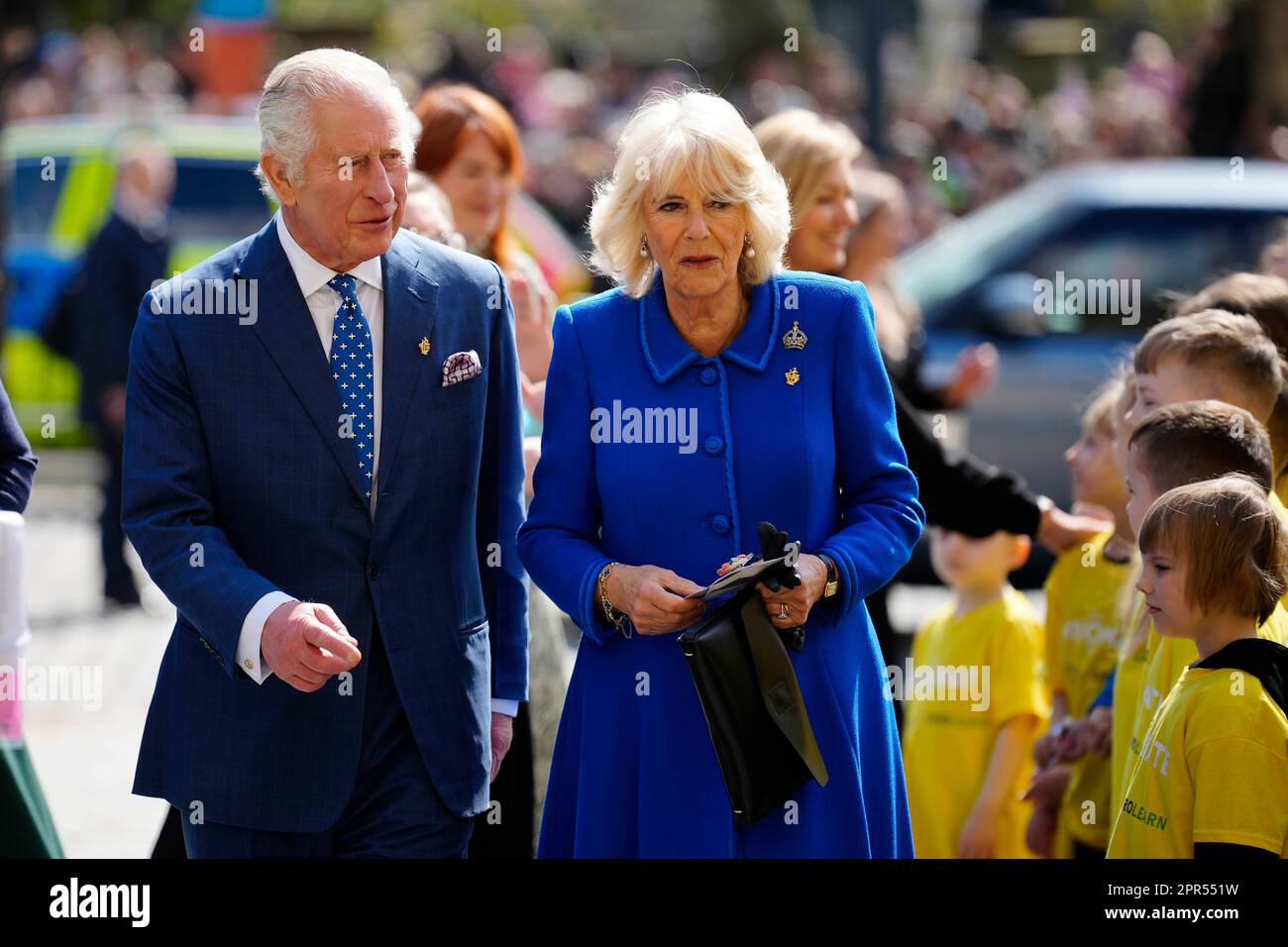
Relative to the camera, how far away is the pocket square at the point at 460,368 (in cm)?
354

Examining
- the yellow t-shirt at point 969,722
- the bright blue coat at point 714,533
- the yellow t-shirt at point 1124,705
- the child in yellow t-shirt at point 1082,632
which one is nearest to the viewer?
the bright blue coat at point 714,533

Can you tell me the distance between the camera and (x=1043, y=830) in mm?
4738

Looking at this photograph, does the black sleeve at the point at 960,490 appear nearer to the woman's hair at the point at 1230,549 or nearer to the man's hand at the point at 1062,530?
the man's hand at the point at 1062,530

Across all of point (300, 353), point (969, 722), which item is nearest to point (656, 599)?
point (300, 353)

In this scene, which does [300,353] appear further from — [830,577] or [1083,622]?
[1083,622]

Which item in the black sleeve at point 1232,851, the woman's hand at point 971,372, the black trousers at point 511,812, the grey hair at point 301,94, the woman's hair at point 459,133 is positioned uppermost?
the woman's hair at point 459,133

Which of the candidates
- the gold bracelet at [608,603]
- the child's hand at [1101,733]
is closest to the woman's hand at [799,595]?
the gold bracelet at [608,603]

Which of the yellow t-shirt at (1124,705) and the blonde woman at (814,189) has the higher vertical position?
the blonde woman at (814,189)

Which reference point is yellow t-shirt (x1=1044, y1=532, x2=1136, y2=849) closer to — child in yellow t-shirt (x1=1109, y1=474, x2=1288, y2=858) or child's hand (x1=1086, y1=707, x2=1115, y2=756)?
child's hand (x1=1086, y1=707, x2=1115, y2=756)

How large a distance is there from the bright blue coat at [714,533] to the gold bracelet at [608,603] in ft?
0.06

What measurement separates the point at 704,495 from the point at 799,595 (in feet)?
0.94

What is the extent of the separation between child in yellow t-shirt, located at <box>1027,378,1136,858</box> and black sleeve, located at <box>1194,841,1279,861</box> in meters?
1.18

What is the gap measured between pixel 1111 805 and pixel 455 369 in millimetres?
1836
